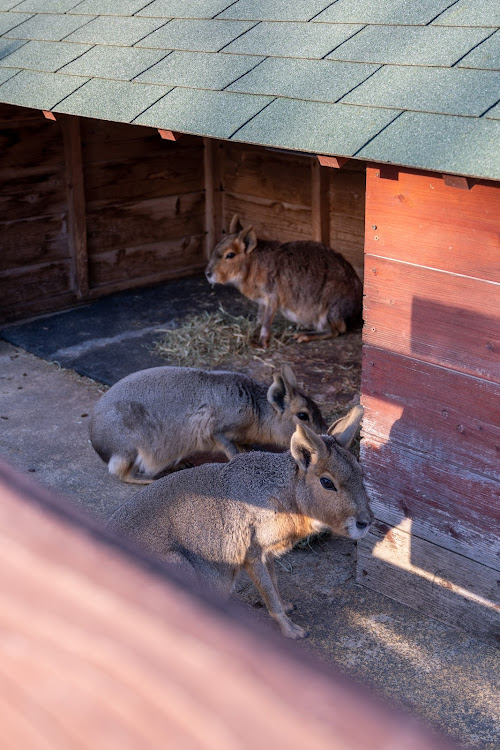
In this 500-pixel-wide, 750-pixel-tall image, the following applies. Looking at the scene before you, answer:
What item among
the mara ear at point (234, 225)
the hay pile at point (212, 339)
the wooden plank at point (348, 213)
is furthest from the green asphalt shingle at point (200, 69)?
the wooden plank at point (348, 213)

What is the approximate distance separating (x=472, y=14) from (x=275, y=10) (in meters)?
1.38

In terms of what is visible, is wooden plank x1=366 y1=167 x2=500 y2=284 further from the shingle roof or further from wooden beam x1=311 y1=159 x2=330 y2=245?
wooden beam x1=311 y1=159 x2=330 y2=245

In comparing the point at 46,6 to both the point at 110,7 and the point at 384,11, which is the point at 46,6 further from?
the point at 384,11

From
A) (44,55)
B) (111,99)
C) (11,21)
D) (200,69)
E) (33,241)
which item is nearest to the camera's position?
(200,69)

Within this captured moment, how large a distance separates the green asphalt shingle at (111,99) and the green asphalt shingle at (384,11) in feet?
3.25

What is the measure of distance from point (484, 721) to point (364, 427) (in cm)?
146

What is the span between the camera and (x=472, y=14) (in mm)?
4078

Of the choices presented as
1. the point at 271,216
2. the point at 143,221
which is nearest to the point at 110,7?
the point at 143,221

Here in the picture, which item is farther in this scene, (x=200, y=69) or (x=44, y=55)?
(x=44, y=55)

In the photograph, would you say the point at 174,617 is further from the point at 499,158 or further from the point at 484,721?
the point at 484,721

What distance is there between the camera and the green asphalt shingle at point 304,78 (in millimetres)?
4109

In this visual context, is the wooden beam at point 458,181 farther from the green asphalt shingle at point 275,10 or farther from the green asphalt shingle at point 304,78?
the green asphalt shingle at point 275,10

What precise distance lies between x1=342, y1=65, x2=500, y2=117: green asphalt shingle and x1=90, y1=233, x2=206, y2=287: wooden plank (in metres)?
5.71

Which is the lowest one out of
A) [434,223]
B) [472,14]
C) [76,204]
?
[76,204]
